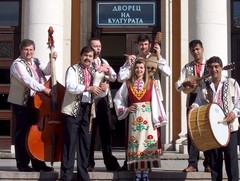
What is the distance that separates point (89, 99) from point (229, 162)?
1.92m

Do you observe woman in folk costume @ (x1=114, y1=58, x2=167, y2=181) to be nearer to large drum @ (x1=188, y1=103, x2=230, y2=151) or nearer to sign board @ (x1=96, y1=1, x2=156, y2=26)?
large drum @ (x1=188, y1=103, x2=230, y2=151)

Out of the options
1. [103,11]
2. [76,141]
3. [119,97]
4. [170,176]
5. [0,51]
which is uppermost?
[103,11]

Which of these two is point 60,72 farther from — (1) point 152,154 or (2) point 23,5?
(1) point 152,154

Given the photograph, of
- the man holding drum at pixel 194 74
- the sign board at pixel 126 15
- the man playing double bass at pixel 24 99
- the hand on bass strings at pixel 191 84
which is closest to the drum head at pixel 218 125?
the hand on bass strings at pixel 191 84

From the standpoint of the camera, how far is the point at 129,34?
13133mm

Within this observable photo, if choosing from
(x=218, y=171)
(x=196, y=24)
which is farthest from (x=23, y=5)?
(x=218, y=171)

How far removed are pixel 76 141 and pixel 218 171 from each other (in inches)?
71.7

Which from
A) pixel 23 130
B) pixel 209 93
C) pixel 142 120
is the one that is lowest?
pixel 23 130

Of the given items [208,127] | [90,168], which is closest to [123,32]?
[90,168]

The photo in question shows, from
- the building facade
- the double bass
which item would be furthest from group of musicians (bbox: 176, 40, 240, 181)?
the building facade

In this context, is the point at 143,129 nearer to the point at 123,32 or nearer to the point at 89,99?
the point at 89,99

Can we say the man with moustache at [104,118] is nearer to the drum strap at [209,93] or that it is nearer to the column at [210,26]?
the drum strap at [209,93]

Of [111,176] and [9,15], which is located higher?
[9,15]

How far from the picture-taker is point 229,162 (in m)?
7.44
